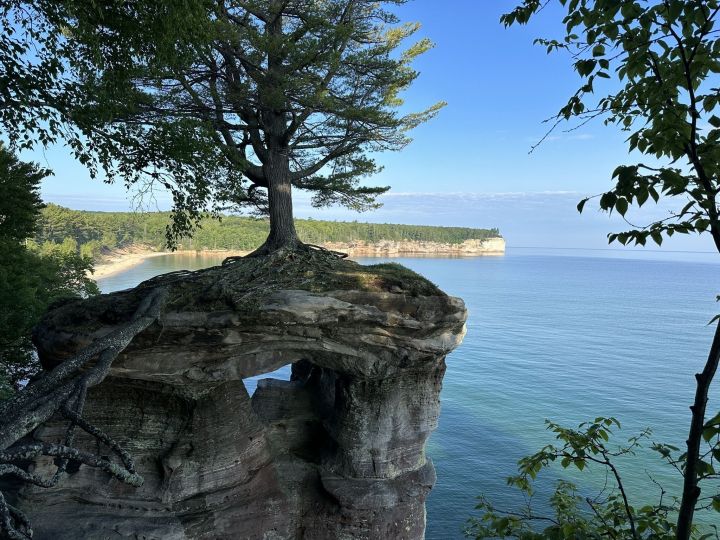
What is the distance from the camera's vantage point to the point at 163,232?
10038 centimetres

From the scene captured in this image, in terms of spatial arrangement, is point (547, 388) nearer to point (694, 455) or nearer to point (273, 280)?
point (273, 280)

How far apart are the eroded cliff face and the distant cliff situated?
327 feet

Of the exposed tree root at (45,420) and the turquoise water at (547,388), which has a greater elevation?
the exposed tree root at (45,420)

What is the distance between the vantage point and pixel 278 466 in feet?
34.3

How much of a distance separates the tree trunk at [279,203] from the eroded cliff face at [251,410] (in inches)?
42.5

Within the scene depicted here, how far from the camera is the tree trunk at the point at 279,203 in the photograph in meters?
10.2

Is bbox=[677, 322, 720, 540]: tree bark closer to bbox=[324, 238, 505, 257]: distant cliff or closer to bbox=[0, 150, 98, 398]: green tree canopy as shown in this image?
bbox=[0, 150, 98, 398]: green tree canopy

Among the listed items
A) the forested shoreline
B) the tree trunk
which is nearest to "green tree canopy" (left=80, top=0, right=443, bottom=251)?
the tree trunk

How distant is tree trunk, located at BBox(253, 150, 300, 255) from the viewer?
10180 mm

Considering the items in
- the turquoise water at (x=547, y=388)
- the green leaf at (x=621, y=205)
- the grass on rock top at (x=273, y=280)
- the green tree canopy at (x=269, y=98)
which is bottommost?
the turquoise water at (x=547, y=388)

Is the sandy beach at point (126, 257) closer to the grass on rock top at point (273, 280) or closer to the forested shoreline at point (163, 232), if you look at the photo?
the forested shoreline at point (163, 232)

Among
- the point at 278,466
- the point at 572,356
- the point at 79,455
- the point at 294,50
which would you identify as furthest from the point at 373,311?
the point at 572,356

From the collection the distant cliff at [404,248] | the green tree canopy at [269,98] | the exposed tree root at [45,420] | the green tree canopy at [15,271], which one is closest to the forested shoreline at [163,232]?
the distant cliff at [404,248]

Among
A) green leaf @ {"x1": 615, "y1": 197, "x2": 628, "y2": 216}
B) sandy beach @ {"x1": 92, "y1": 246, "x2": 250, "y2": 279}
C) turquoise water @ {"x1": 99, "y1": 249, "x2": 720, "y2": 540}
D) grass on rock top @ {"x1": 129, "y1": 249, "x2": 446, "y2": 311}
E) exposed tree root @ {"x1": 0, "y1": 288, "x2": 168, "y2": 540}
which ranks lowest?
turquoise water @ {"x1": 99, "y1": 249, "x2": 720, "y2": 540}
